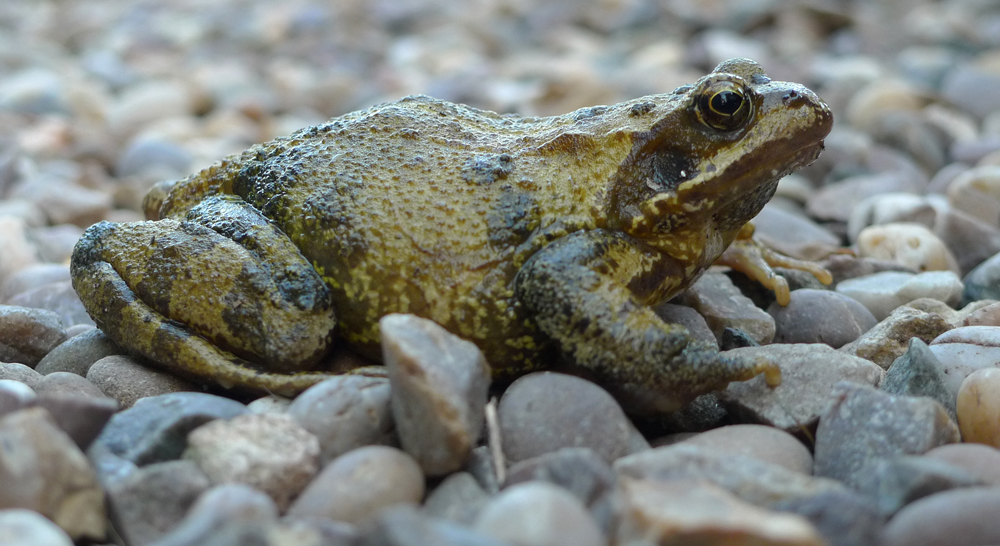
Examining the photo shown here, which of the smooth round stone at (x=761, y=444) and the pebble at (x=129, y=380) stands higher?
the smooth round stone at (x=761, y=444)

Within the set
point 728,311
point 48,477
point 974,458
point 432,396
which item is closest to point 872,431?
point 974,458

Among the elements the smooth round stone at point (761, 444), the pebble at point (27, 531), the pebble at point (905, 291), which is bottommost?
the pebble at point (27, 531)

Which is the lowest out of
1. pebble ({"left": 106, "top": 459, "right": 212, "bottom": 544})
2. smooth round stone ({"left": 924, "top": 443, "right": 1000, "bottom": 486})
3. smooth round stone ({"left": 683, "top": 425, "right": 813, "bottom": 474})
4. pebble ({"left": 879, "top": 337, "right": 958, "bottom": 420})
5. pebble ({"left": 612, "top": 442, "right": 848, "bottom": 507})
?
pebble ({"left": 106, "top": 459, "right": 212, "bottom": 544})

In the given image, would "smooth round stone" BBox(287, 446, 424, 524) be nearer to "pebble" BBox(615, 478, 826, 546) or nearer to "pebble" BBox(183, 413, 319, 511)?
"pebble" BBox(183, 413, 319, 511)

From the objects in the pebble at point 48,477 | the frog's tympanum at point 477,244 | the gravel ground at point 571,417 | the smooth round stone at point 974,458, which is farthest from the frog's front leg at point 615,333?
the pebble at point 48,477

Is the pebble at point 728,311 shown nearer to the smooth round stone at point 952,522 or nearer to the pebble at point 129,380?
the smooth round stone at point 952,522

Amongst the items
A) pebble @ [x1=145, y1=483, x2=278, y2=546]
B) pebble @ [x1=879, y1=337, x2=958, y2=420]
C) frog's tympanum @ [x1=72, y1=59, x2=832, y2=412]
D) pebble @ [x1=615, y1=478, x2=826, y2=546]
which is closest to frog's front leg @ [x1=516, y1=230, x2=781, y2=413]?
frog's tympanum @ [x1=72, y1=59, x2=832, y2=412]

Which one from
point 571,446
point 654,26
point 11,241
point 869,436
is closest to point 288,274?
point 571,446
